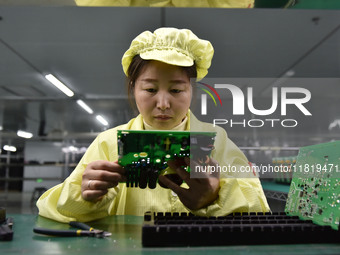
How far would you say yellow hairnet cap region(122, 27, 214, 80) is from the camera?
888 mm

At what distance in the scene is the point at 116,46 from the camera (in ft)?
5.74

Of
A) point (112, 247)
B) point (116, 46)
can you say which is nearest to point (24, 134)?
point (116, 46)

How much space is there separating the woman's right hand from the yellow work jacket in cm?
4

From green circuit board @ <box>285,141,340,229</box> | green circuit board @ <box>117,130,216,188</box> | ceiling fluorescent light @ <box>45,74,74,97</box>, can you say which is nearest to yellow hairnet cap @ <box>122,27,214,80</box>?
green circuit board @ <box>117,130,216,188</box>

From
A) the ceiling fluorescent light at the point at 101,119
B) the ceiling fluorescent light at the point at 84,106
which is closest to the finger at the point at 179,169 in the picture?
the ceiling fluorescent light at the point at 101,119

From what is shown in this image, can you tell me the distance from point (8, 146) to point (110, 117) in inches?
48.7

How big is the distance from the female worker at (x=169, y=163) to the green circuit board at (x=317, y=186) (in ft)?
0.40

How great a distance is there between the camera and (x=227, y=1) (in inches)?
38.7

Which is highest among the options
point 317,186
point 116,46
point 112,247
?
point 116,46

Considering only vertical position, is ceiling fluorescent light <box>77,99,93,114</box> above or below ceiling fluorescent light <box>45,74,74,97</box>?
below

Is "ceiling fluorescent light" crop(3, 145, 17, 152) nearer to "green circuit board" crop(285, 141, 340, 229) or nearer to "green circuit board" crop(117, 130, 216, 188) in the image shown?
"green circuit board" crop(117, 130, 216, 188)

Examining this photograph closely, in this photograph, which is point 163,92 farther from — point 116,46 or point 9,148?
point 9,148

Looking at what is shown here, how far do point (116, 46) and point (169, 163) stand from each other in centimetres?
121

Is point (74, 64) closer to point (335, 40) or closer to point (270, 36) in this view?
point (270, 36)
